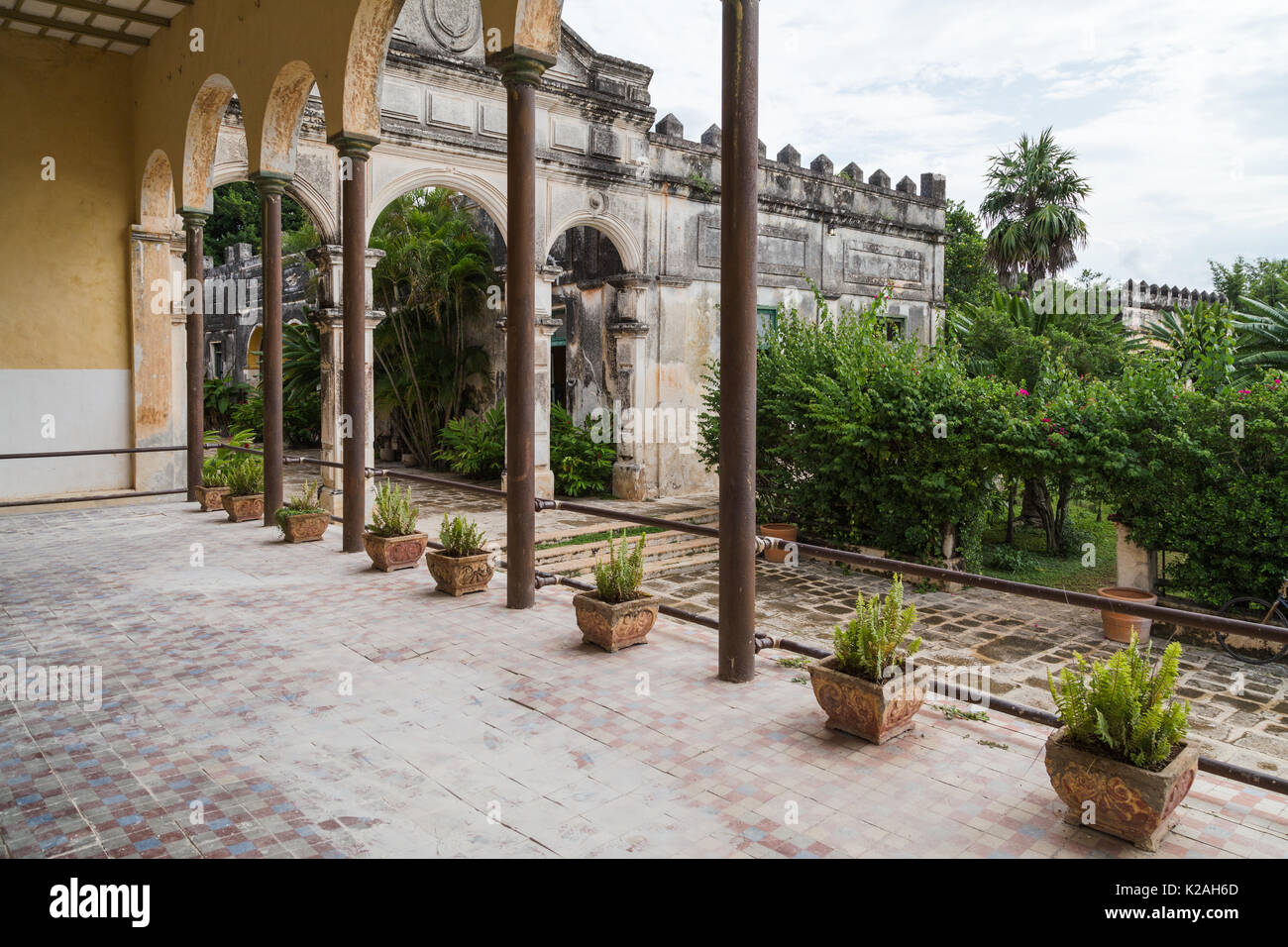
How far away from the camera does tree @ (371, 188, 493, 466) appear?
1722cm

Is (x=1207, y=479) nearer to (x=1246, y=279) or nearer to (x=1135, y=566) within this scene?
(x=1135, y=566)

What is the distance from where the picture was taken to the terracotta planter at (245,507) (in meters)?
10.1

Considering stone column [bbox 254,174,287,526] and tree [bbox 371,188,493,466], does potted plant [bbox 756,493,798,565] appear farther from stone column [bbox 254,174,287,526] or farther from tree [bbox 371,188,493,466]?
tree [bbox 371,188,493,466]

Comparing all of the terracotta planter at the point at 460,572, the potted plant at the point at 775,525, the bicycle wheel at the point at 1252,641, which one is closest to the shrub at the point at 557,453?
the potted plant at the point at 775,525

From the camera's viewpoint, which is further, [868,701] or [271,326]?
[271,326]

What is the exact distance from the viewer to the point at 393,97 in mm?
12195

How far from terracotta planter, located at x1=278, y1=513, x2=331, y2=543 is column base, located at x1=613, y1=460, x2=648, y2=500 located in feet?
23.4

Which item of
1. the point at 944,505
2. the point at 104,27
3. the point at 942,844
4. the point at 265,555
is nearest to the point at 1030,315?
the point at 944,505

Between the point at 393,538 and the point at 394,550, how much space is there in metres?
0.10

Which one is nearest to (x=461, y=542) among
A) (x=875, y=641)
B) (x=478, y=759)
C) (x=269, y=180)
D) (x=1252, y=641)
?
(x=478, y=759)

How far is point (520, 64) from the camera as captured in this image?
19.7ft

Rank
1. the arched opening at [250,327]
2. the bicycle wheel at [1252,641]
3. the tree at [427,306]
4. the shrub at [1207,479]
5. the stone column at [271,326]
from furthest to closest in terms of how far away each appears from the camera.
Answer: the arched opening at [250,327]
the tree at [427,306]
the stone column at [271,326]
the shrub at [1207,479]
the bicycle wheel at [1252,641]

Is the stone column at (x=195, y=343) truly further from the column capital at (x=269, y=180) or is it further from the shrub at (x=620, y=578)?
the shrub at (x=620, y=578)

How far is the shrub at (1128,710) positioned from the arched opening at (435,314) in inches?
564
